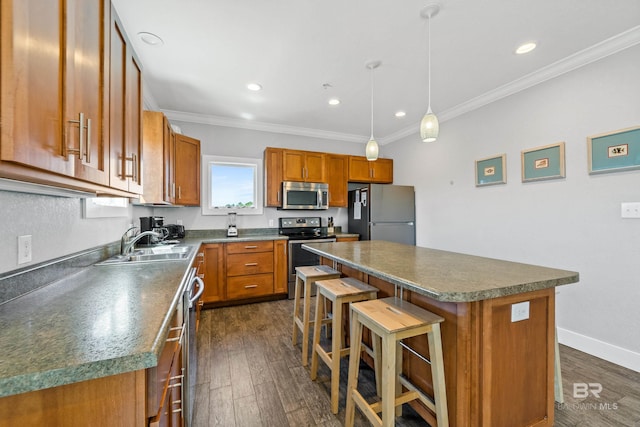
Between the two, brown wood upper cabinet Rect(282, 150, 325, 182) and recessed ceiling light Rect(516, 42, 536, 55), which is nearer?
recessed ceiling light Rect(516, 42, 536, 55)

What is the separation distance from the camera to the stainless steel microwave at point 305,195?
3.91m


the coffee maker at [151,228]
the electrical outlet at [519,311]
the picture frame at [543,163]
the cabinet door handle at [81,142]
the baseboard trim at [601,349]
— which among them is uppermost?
the picture frame at [543,163]

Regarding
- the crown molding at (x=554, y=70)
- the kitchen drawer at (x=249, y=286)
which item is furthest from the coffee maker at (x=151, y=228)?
the crown molding at (x=554, y=70)

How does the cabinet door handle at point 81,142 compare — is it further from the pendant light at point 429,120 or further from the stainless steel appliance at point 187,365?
the pendant light at point 429,120

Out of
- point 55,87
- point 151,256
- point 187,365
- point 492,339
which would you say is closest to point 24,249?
point 55,87

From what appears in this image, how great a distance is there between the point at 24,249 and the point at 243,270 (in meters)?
2.40

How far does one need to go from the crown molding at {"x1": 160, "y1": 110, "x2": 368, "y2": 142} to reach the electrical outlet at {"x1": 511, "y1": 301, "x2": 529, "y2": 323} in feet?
12.3

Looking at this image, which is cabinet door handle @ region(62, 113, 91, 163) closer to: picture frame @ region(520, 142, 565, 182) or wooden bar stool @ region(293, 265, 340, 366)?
wooden bar stool @ region(293, 265, 340, 366)

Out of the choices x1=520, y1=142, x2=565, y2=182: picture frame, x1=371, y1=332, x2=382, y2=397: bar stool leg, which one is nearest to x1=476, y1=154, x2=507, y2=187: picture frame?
x1=520, y1=142, x2=565, y2=182: picture frame

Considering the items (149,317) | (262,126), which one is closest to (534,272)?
(149,317)

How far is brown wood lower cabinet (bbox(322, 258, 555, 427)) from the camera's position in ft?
4.02

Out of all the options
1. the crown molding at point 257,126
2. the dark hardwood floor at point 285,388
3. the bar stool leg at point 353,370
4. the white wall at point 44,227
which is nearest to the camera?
the white wall at point 44,227

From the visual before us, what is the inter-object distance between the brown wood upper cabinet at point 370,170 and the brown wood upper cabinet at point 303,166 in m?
0.59

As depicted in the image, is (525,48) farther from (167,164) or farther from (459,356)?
(167,164)
